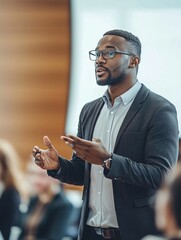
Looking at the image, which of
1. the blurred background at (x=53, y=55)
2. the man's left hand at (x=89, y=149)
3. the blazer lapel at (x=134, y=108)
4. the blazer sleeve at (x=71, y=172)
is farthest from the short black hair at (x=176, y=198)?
the blurred background at (x=53, y=55)

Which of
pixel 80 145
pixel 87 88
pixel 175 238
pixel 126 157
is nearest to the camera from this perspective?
pixel 175 238

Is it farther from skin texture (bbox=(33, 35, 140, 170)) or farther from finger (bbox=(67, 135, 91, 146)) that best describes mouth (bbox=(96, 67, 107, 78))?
finger (bbox=(67, 135, 91, 146))

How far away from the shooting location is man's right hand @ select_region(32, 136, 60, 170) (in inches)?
88.7

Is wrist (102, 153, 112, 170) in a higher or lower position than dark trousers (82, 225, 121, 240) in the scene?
higher

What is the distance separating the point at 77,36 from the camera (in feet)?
15.5

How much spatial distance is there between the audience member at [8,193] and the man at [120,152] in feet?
4.07

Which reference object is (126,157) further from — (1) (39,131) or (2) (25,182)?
(1) (39,131)

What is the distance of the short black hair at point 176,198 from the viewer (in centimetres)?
122

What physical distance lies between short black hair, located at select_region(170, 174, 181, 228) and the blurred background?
3.22 meters

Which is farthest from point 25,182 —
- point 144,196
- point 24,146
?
point 144,196

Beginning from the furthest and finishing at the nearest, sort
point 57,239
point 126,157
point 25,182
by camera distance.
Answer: point 25,182 → point 57,239 → point 126,157

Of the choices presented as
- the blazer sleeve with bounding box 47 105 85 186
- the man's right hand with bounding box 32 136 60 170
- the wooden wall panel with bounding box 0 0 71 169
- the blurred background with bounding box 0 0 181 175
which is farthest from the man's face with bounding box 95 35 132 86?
the wooden wall panel with bounding box 0 0 71 169

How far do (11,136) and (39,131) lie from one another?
0.27 metres

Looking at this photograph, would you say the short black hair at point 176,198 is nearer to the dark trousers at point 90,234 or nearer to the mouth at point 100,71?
the dark trousers at point 90,234
